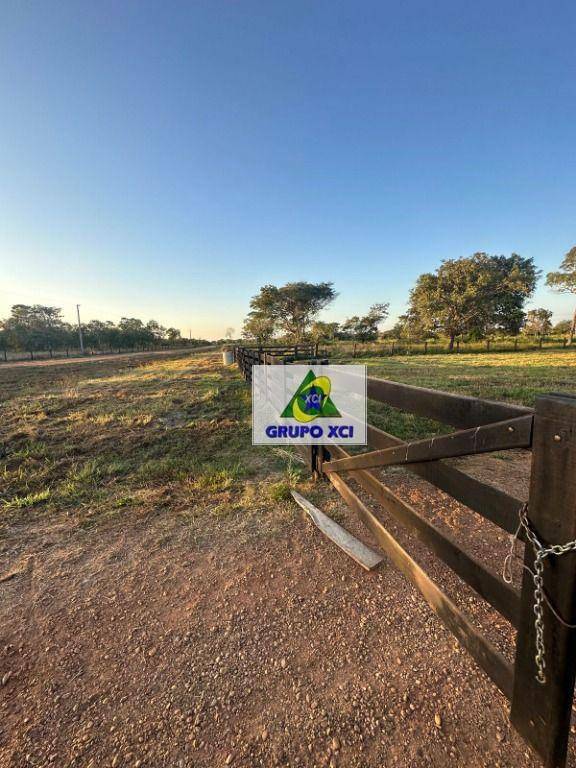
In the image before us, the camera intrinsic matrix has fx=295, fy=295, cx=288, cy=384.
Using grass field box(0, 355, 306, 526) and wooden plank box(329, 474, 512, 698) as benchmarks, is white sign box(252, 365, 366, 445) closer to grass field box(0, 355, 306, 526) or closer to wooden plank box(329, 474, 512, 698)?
grass field box(0, 355, 306, 526)

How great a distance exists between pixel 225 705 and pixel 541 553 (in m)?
1.65

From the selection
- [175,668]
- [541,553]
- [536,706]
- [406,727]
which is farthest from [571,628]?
[175,668]

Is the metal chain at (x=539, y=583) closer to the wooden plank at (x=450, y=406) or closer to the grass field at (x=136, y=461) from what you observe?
the wooden plank at (x=450, y=406)

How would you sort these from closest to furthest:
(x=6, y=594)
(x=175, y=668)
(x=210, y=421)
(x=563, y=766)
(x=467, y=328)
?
(x=563, y=766)
(x=175, y=668)
(x=6, y=594)
(x=210, y=421)
(x=467, y=328)

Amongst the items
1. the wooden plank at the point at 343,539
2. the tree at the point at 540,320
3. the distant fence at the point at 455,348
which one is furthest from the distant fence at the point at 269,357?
the tree at the point at 540,320

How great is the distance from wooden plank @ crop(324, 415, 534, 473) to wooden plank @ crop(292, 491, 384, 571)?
2.97 feet

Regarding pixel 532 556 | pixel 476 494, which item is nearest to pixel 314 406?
pixel 476 494

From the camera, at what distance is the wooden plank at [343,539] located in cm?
238

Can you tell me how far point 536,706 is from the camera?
1.14m

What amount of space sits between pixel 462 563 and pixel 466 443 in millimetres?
719

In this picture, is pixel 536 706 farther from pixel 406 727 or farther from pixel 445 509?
pixel 445 509

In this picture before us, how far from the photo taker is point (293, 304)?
44688mm

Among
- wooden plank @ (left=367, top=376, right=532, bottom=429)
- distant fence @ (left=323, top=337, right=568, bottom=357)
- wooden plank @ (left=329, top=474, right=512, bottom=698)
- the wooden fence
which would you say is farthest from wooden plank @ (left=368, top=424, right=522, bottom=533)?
distant fence @ (left=323, top=337, right=568, bottom=357)

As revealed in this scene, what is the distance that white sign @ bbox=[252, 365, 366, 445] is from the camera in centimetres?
318
